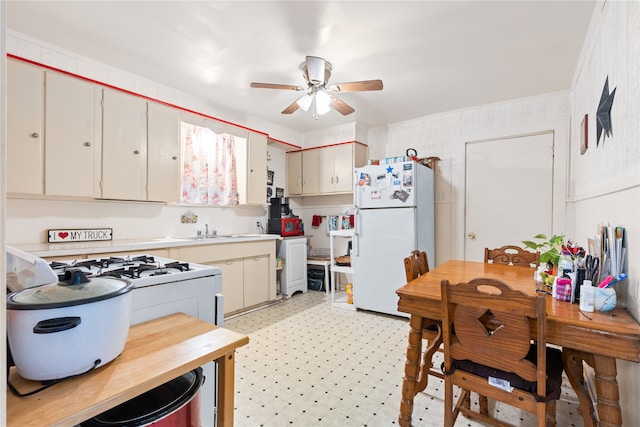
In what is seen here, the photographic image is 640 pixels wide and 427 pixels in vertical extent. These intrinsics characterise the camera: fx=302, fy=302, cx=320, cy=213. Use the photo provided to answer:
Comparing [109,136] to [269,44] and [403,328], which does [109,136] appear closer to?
[269,44]

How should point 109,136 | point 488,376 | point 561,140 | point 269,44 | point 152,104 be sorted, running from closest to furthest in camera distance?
point 488,376
point 269,44
point 109,136
point 152,104
point 561,140

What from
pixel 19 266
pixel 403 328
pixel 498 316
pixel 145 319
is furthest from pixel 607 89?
pixel 19 266

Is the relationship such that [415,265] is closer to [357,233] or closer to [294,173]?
[357,233]

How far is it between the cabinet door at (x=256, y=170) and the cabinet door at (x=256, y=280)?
2.59 ft

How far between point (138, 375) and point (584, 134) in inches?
130

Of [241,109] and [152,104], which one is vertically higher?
[241,109]

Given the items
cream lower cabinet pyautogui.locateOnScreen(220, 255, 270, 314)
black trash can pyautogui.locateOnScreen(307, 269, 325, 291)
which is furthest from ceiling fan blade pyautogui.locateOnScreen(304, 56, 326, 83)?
black trash can pyautogui.locateOnScreen(307, 269, 325, 291)

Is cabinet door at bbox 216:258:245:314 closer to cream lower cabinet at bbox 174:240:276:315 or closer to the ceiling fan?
cream lower cabinet at bbox 174:240:276:315

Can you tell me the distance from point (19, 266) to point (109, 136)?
2.10m

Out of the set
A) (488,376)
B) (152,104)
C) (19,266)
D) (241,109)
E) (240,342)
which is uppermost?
(241,109)

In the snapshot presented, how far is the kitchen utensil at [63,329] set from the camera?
730 mm

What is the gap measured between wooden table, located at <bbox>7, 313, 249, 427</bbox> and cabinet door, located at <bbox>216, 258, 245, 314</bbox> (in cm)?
210

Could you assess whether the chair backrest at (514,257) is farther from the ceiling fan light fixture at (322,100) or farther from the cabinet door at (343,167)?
the cabinet door at (343,167)

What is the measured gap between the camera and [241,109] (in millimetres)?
3811
